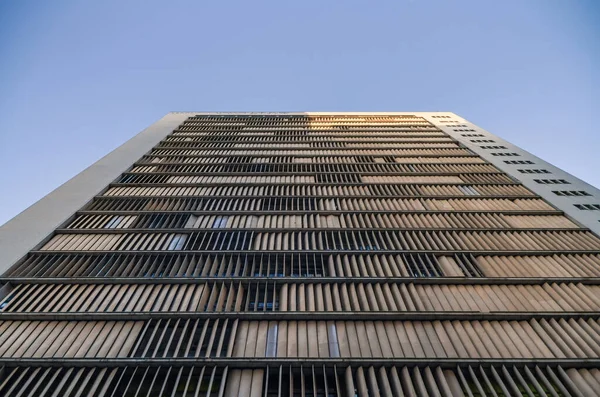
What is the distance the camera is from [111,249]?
59.6ft

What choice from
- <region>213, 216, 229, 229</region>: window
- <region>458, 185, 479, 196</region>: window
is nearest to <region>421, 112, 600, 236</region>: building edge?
<region>458, 185, 479, 196</region>: window

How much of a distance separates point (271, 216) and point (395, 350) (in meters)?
13.3

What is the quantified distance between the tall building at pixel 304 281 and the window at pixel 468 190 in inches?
7.0

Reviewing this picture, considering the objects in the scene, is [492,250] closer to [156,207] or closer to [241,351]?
[241,351]

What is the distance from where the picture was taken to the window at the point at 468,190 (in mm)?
25247

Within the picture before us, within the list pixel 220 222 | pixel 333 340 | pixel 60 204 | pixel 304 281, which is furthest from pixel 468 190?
pixel 60 204

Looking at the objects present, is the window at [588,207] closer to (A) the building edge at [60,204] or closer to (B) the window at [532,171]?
(B) the window at [532,171]

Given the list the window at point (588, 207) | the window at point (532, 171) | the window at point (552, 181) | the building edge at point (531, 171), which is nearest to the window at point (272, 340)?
the building edge at point (531, 171)

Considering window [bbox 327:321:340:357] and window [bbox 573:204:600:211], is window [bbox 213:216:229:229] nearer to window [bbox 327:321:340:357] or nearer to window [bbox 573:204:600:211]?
window [bbox 327:321:340:357]

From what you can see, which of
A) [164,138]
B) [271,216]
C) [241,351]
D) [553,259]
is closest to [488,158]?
[553,259]

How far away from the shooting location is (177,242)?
63.1 ft

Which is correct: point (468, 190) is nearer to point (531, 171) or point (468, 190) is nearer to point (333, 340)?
point (531, 171)

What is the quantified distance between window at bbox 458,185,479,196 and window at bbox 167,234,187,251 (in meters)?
24.7

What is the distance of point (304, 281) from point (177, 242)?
9.65 m
